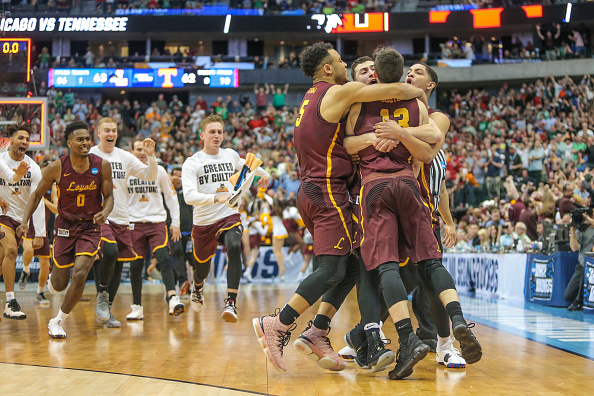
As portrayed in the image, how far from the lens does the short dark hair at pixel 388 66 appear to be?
205 inches

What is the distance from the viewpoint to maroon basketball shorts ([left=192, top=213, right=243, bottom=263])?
8.23 metres

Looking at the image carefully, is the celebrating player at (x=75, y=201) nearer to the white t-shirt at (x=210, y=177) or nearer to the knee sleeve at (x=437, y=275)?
the white t-shirt at (x=210, y=177)

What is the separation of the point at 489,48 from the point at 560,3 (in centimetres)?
423

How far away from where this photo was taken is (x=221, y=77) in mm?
34500

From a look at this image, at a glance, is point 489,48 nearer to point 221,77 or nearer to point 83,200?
Answer: point 221,77

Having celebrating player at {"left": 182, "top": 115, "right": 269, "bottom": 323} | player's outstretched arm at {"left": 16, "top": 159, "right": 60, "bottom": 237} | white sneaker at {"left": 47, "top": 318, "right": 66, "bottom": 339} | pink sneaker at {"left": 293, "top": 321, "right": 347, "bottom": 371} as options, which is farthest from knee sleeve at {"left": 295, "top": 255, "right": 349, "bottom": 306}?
player's outstretched arm at {"left": 16, "top": 159, "right": 60, "bottom": 237}

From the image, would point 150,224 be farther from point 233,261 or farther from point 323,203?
point 323,203

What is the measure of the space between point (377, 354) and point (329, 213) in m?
1.08

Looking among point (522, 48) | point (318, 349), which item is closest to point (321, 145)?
point (318, 349)

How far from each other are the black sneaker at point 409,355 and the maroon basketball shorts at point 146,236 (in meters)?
5.41

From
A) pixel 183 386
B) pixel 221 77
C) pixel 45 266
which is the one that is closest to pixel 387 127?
pixel 183 386

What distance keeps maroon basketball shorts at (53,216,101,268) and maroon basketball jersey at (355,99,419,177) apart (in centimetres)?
376

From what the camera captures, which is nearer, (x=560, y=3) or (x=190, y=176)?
(x=190, y=176)

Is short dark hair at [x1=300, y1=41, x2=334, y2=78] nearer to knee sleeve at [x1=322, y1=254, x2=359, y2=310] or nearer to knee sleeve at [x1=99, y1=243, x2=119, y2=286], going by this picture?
knee sleeve at [x1=322, y1=254, x2=359, y2=310]
